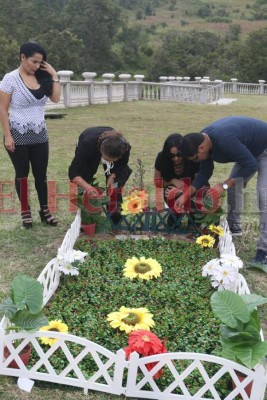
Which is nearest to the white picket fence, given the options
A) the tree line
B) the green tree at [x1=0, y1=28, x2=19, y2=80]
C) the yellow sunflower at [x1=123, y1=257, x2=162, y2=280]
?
the yellow sunflower at [x1=123, y1=257, x2=162, y2=280]

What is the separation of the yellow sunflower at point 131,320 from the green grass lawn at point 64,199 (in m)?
0.53

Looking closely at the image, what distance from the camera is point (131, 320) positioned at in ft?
9.77

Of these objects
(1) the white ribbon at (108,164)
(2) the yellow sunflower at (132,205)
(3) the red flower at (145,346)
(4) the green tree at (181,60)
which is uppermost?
(4) the green tree at (181,60)

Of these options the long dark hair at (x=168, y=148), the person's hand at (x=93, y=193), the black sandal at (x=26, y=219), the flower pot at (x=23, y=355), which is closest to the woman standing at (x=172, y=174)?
the long dark hair at (x=168, y=148)

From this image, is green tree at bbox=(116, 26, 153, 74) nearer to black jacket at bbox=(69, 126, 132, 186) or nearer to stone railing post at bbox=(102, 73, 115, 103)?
stone railing post at bbox=(102, 73, 115, 103)

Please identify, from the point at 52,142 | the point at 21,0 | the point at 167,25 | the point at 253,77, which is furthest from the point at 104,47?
the point at 52,142

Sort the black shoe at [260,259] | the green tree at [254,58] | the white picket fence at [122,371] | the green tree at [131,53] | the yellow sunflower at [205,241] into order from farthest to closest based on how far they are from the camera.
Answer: the green tree at [131,53]
the green tree at [254,58]
the yellow sunflower at [205,241]
the black shoe at [260,259]
the white picket fence at [122,371]

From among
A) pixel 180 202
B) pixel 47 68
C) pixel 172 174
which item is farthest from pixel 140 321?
pixel 47 68

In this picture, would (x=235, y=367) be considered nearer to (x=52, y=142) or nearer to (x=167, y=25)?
(x=52, y=142)

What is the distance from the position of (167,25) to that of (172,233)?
7470 cm

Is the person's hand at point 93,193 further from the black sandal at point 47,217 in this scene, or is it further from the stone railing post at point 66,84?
the stone railing post at point 66,84

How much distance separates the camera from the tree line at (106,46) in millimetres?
35906

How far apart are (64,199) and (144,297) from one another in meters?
2.60

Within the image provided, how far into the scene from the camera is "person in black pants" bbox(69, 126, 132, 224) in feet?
12.8
